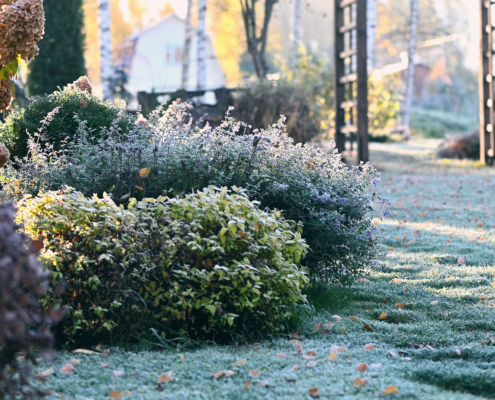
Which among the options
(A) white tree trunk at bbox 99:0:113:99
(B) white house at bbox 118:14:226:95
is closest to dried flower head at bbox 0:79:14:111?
(A) white tree trunk at bbox 99:0:113:99

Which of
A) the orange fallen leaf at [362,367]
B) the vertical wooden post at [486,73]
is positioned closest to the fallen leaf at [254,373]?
the orange fallen leaf at [362,367]

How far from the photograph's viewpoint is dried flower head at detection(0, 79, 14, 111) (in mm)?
3834

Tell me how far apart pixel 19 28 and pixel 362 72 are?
7.09m

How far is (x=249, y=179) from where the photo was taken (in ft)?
13.2

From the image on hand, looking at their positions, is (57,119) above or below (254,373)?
above

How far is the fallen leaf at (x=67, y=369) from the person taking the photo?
251 cm

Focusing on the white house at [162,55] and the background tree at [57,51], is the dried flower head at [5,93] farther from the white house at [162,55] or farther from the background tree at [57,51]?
the white house at [162,55]

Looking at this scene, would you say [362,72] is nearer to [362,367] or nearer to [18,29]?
[18,29]

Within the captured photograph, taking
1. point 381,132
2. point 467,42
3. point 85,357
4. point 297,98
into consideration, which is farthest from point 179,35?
point 85,357

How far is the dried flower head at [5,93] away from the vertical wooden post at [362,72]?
6.88 metres

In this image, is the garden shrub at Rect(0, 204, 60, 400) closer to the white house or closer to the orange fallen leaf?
the orange fallen leaf

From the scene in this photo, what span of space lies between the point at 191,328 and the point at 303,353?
665mm

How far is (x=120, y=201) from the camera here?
12.6 ft

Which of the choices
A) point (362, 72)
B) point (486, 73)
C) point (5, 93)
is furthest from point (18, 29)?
point (486, 73)
